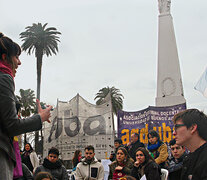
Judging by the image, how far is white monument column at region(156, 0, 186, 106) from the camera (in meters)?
21.0

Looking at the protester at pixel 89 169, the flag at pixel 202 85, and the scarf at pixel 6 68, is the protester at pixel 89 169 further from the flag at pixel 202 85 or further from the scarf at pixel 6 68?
the scarf at pixel 6 68

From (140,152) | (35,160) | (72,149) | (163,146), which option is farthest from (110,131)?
(140,152)

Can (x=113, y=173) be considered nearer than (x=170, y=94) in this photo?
Yes

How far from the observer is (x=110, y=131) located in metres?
17.4

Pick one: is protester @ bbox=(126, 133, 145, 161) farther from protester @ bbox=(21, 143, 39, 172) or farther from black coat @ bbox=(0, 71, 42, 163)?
black coat @ bbox=(0, 71, 42, 163)

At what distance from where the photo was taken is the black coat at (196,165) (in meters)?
2.04

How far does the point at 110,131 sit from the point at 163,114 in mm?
3302

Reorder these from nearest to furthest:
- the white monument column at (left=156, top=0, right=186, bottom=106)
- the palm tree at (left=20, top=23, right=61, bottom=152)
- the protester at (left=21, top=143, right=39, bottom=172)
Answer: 1. the protester at (left=21, top=143, right=39, bottom=172)
2. the white monument column at (left=156, top=0, right=186, bottom=106)
3. the palm tree at (left=20, top=23, right=61, bottom=152)

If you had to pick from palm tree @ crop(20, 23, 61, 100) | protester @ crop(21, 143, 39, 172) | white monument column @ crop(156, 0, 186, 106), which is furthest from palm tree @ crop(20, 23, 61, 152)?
A: protester @ crop(21, 143, 39, 172)

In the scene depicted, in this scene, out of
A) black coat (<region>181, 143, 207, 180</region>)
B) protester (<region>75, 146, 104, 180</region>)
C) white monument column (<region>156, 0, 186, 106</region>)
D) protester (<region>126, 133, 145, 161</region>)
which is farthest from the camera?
white monument column (<region>156, 0, 186, 106</region>)

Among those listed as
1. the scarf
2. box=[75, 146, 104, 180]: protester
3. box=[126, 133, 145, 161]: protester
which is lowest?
box=[75, 146, 104, 180]: protester

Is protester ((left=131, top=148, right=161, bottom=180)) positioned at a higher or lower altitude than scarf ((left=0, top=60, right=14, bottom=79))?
lower

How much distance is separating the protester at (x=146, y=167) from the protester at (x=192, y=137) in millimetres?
2932

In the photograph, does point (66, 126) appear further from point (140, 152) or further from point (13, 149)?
point (13, 149)
